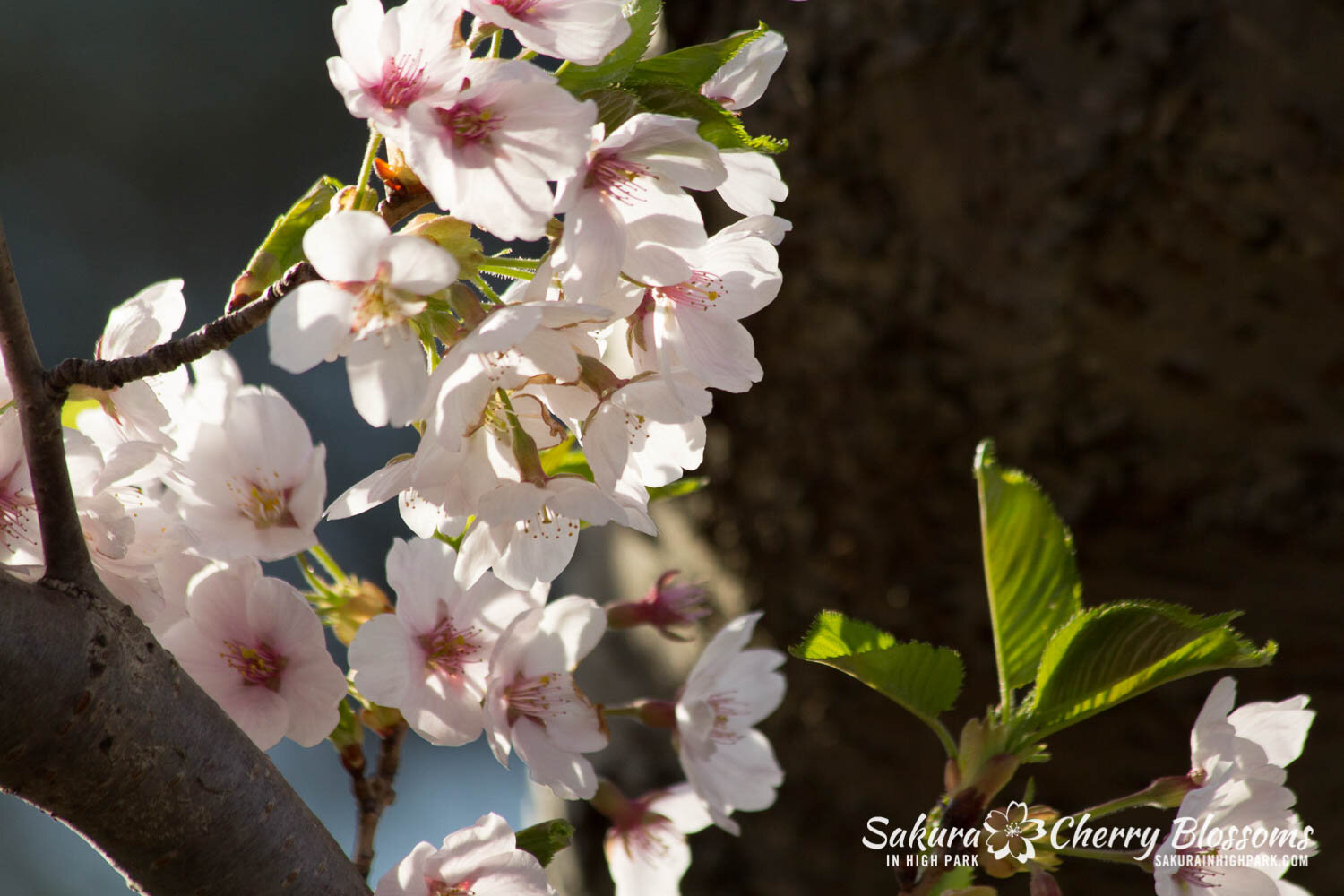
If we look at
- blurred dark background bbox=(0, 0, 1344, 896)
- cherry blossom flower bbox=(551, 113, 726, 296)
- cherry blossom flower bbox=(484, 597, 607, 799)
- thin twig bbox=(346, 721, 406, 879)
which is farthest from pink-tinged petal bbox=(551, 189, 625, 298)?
blurred dark background bbox=(0, 0, 1344, 896)

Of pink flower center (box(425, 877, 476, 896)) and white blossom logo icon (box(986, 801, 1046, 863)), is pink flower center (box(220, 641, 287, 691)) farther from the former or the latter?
white blossom logo icon (box(986, 801, 1046, 863))

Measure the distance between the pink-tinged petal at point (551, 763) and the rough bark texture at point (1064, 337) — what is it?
3.10 ft

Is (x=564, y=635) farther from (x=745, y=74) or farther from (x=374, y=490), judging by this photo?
(x=745, y=74)

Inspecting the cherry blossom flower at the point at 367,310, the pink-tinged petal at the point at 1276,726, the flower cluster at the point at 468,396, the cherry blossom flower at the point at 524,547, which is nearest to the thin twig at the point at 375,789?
the flower cluster at the point at 468,396

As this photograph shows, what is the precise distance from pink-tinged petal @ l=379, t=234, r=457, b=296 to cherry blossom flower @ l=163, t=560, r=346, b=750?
16cm

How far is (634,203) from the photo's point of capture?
0.28 metres

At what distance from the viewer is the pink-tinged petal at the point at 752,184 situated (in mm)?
330

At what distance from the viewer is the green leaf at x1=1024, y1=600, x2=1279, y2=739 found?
36 centimetres

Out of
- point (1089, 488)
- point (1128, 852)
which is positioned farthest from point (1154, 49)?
point (1128, 852)

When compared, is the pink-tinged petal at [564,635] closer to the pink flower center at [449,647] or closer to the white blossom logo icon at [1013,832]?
the pink flower center at [449,647]

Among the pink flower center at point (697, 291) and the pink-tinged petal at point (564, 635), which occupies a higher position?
the pink flower center at point (697, 291)

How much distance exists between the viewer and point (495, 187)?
253 mm

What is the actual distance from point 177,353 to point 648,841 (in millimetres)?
355

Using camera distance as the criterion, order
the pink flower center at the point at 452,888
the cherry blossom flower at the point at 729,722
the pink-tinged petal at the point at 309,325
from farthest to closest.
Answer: the cherry blossom flower at the point at 729,722
the pink flower center at the point at 452,888
the pink-tinged petal at the point at 309,325
